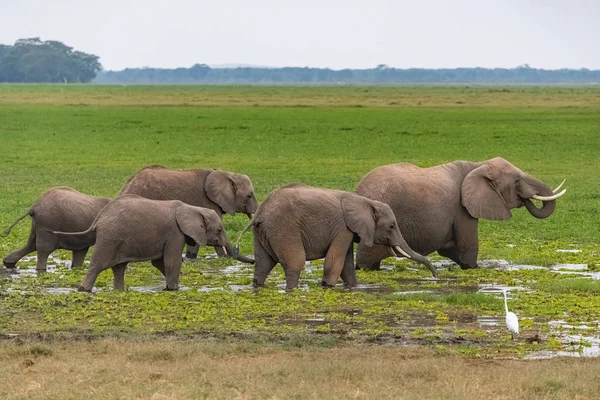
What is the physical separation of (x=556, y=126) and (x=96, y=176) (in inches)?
1033

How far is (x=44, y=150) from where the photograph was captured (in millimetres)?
38719

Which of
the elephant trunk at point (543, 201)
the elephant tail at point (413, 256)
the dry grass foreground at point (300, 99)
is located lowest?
the dry grass foreground at point (300, 99)

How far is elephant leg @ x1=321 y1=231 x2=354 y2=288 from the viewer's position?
1494 centimetres

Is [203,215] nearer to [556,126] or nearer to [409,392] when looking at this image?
[409,392]

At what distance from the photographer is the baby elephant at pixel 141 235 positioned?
1435 centimetres

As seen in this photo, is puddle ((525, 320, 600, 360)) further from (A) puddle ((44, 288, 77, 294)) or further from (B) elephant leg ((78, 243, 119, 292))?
(A) puddle ((44, 288, 77, 294))

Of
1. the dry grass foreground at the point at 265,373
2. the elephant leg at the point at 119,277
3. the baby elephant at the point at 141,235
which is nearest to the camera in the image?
the dry grass foreground at the point at 265,373

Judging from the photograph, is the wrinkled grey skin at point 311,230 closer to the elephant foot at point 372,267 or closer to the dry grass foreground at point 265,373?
the elephant foot at point 372,267

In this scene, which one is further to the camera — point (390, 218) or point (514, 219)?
point (514, 219)

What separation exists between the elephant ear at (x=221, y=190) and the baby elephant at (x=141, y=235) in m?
3.40

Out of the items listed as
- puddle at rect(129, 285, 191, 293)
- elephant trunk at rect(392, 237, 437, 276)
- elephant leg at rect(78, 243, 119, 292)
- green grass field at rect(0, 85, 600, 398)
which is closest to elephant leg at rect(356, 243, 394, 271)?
green grass field at rect(0, 85, 600, 398)

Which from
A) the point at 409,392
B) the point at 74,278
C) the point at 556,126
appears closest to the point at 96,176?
the point at 74,278

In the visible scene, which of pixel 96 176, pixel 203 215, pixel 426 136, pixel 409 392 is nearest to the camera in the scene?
pixel 409 392

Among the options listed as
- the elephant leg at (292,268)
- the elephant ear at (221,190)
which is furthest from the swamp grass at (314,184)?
the elephant ear at (221,190)
